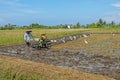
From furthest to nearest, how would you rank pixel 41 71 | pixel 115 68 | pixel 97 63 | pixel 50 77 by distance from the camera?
1. pixel 97 63
2. pixel 115 68
3. pixel 41 71
4. pixel 50 77

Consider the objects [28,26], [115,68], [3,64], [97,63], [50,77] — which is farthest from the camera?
[28,26]

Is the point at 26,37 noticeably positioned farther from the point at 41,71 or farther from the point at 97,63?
the point at 41,71

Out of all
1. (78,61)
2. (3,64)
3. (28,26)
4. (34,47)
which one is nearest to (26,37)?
(34,47)

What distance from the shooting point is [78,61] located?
1270cm

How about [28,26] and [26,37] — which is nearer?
[26,37]

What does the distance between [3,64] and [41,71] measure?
5.38ft

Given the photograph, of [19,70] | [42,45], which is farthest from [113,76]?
[42,45]

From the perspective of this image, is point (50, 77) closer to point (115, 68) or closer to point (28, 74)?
point (28, 74)

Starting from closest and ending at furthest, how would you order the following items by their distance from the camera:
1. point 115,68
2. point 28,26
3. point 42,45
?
point 115,68 < point 42,45 < point 28,26

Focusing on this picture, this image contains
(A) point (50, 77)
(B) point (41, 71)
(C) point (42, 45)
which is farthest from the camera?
(C) point (42, 45)

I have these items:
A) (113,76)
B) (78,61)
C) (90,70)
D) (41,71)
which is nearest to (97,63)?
(78,61)

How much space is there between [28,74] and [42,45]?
28.5ft

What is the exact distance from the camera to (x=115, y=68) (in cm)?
1088

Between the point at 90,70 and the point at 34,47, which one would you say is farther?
the point at 34,47
